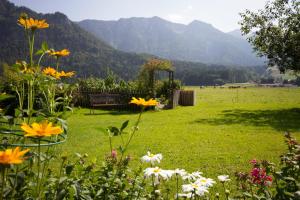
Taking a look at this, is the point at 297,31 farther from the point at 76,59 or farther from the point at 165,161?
the point at 76,59

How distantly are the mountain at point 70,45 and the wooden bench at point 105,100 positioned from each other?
87.3 meters

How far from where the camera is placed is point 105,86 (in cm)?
2134

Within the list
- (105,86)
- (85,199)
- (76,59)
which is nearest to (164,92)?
(105,86)

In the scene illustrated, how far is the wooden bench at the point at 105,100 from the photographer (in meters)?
18.8

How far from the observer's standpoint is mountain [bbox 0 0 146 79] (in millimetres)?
114938

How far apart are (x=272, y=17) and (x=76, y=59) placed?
361ft

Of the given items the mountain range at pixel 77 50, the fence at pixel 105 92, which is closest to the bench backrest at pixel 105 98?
the fence at pixel 105 92

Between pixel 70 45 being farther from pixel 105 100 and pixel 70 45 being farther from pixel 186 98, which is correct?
pixel 105 100

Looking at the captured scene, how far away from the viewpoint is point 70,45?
138750 millimetres

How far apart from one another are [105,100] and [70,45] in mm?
125400

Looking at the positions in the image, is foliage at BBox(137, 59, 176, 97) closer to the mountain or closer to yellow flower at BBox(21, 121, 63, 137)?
yellow flower at BBox(21, 121, 63, 137)

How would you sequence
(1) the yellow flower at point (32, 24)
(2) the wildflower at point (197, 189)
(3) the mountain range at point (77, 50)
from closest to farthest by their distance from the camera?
(2) the wildflower at point (197, 189) < (1) the yellow flower at point (32, 24) < (3) the mountain range at point (77, 50)

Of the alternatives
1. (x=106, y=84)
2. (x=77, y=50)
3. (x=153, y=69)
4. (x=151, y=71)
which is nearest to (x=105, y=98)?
(x=106, y=84)

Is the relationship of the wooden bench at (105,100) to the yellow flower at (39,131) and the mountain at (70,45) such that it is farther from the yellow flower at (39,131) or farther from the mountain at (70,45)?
the mountain at (70,45)
